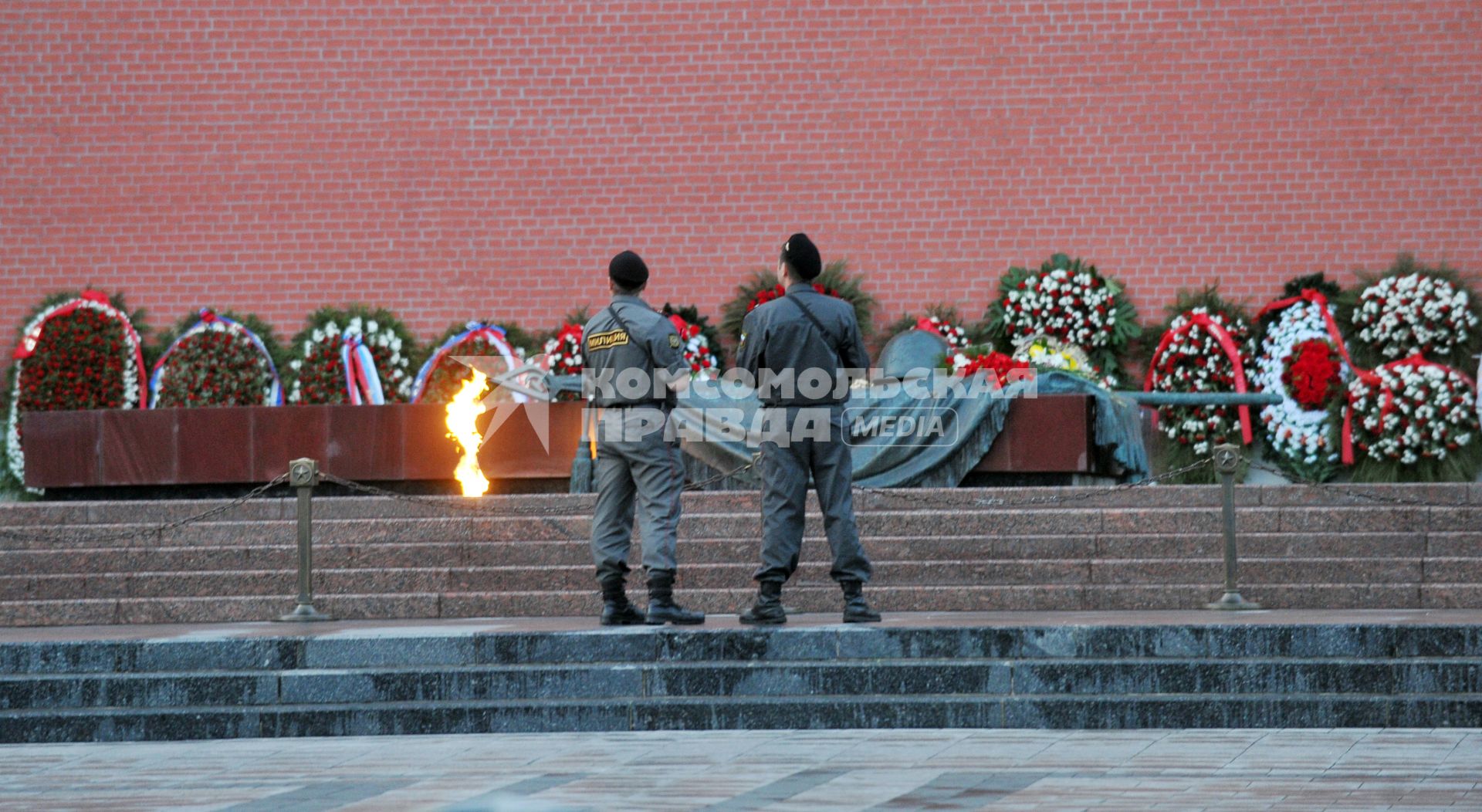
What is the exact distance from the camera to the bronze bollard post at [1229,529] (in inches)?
314

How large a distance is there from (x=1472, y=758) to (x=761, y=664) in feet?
8.12

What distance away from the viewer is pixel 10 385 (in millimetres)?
13992

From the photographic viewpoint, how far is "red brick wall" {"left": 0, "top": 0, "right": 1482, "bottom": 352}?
13.6 meters

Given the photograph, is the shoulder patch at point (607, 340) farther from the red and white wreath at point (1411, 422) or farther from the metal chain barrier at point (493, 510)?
the red and white wreath at point (1411, 422)

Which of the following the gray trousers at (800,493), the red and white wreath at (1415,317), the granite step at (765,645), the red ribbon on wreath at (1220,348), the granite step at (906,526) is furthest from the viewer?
the red ribbon on wreath at (1220,348)

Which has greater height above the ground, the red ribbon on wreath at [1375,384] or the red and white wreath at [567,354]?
the red and white wreath at [567,354]

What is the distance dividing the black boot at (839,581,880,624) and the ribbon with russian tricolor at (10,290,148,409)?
865 centimetres

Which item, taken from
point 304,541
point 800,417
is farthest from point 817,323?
point 304,541

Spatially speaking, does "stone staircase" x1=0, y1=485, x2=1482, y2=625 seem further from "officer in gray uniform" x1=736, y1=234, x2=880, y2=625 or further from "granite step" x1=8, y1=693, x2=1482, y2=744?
"granite step" x1=8, y1=693, x2=1482, y2=744

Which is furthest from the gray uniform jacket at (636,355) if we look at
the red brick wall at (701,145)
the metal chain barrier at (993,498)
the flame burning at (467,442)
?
the red brick wall at (701,145)

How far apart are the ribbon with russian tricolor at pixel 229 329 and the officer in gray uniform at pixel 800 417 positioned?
26.3 feet

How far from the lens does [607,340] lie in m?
7.03

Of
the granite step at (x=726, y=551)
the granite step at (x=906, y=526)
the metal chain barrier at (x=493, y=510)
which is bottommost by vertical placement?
the granite step at (x=726, y=551)

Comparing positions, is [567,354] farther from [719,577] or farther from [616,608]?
[616,608]
